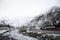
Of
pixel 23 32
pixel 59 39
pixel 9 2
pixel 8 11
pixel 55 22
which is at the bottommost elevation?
pixel 59 39

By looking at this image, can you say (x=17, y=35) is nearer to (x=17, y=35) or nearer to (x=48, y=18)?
(x=17, y=35)

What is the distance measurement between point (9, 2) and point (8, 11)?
0.66ft

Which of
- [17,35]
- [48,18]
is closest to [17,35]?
[17,35]

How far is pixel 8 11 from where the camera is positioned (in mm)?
2238

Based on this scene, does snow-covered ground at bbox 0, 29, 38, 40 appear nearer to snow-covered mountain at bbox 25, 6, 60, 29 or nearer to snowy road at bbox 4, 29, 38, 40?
snowy road at bbox 4, 29, 38, 40

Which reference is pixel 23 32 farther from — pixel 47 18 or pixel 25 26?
pixel 47 18

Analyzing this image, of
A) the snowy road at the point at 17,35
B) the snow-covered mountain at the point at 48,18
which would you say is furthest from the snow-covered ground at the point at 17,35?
the snow-covered mountain at the point at 48,18

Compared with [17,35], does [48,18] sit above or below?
above

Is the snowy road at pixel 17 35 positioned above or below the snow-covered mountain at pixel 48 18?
below

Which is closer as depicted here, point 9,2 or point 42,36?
point 42,36

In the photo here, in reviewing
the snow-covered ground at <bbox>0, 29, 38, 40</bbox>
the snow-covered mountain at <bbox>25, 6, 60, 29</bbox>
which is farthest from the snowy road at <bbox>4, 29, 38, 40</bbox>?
the snow-covered mountain at <bbox>25, 6, 60, 29</bbox>

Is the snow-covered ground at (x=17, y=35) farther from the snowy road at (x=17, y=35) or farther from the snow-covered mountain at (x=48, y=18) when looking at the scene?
the snow-covered mountain at (x=48, y=18)

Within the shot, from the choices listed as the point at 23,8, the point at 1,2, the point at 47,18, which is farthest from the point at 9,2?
the point at 47,18

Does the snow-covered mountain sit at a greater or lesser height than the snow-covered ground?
greater
